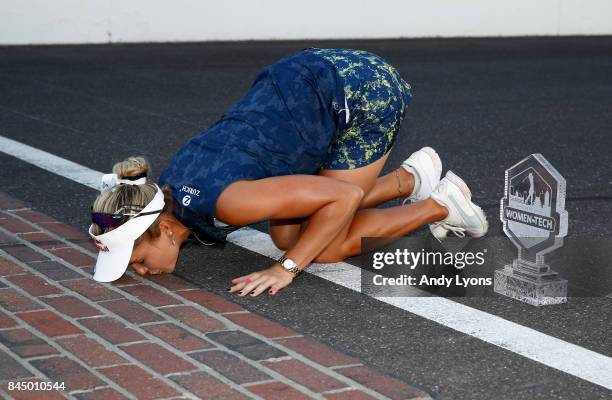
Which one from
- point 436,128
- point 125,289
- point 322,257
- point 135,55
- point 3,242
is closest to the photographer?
point 125,289

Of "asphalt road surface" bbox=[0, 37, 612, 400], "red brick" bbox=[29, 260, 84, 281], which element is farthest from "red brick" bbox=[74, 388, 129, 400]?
"red brick" bbox=[29, 260, 84, 281]

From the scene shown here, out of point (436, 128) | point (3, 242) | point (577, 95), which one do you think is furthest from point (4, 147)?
point (577, 95)

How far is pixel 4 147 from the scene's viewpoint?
8359mm

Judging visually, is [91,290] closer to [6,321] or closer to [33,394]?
[6,321]

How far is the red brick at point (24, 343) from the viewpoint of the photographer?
4.12 metres

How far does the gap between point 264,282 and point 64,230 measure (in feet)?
5.24

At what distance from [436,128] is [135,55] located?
20.4ft

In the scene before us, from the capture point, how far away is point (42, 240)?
577cm

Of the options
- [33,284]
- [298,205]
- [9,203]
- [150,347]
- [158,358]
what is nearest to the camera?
[158,358]

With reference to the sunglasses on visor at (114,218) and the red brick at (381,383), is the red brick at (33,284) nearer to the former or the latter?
the sunglasses on visor at (114,218)

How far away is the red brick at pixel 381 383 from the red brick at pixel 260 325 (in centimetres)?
47

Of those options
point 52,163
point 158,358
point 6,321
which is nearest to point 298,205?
point 158,358

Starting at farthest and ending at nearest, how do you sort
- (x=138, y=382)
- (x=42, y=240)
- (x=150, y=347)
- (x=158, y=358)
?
(x=42, y=240) < (x=150, y=347) < (x=158, y=358) < (x=138, y=382)

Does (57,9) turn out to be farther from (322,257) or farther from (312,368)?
(312,368)
